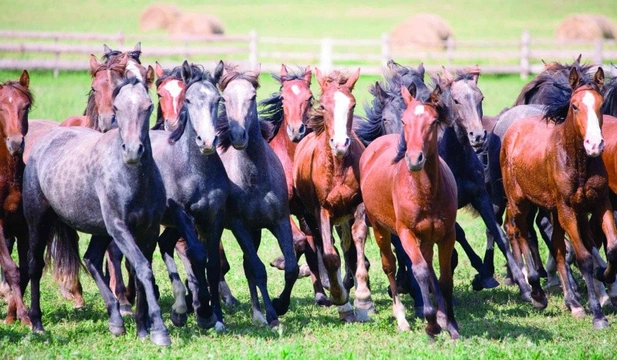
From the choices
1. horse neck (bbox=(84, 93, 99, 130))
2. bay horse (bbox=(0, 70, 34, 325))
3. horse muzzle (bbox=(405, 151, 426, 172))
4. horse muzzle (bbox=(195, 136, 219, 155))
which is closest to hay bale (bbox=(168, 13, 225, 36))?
horse neck (bbox=(84, 93, 99, 130))

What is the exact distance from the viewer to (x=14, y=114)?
823 centimetres

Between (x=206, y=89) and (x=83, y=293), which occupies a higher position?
(x=206, y=89)

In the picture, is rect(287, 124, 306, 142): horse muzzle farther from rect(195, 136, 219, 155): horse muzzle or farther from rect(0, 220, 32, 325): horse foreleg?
rect(0, 220, 32, 325): horse foreleg

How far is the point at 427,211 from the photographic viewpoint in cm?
719

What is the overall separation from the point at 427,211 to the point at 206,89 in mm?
2179

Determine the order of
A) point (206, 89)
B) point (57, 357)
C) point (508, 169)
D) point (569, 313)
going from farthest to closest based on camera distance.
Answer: point (508, 169), point (569, 313), point (206, 89), point (57, 357)

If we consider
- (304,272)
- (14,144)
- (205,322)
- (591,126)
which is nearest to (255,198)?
(205,322)

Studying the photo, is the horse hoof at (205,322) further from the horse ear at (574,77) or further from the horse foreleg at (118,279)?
the horse ear at (574,77)

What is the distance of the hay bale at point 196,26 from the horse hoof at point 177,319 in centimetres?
3087

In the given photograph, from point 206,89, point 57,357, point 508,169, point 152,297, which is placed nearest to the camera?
point 57,357

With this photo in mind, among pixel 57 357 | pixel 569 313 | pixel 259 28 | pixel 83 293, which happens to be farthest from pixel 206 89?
pixel 259 28

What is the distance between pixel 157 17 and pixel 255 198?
35.3m

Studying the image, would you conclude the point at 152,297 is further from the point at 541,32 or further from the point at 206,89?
the point at 541,32

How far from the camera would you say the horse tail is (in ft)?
29.9
